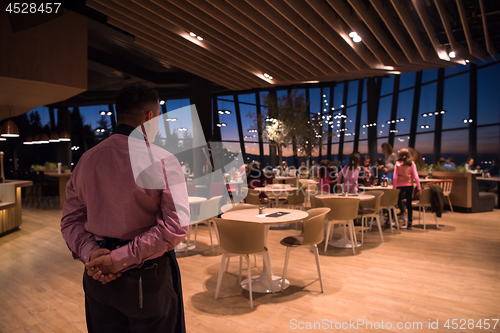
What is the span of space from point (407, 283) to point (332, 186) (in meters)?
4.99

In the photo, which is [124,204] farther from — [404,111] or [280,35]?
[404,111]

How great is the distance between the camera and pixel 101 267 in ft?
3.69

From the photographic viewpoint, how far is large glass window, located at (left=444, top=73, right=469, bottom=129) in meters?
10.5

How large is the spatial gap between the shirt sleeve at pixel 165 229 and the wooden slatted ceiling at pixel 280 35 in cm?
422

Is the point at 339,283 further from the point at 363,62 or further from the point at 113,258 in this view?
the point at 363,62

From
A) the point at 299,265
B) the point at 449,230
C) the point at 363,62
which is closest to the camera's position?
the point at 299,265

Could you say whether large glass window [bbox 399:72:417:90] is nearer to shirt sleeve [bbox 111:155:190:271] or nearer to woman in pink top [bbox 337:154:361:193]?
woman in pink top [bbox 337:154:361:193]

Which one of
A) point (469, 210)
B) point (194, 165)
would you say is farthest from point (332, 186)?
point (194, 165)

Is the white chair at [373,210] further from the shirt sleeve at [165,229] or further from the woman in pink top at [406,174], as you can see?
the shirt sleeve at [165,229]

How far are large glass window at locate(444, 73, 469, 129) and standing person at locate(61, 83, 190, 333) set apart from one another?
1215 cm

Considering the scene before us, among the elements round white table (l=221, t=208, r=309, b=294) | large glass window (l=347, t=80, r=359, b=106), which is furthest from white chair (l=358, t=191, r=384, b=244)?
large glass window (l=347, t=80, r=359, b=106)

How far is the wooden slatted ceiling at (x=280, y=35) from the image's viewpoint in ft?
16.3

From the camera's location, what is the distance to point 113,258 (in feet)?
3.66

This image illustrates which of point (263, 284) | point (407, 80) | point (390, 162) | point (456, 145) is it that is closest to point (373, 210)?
point (390, 162)
